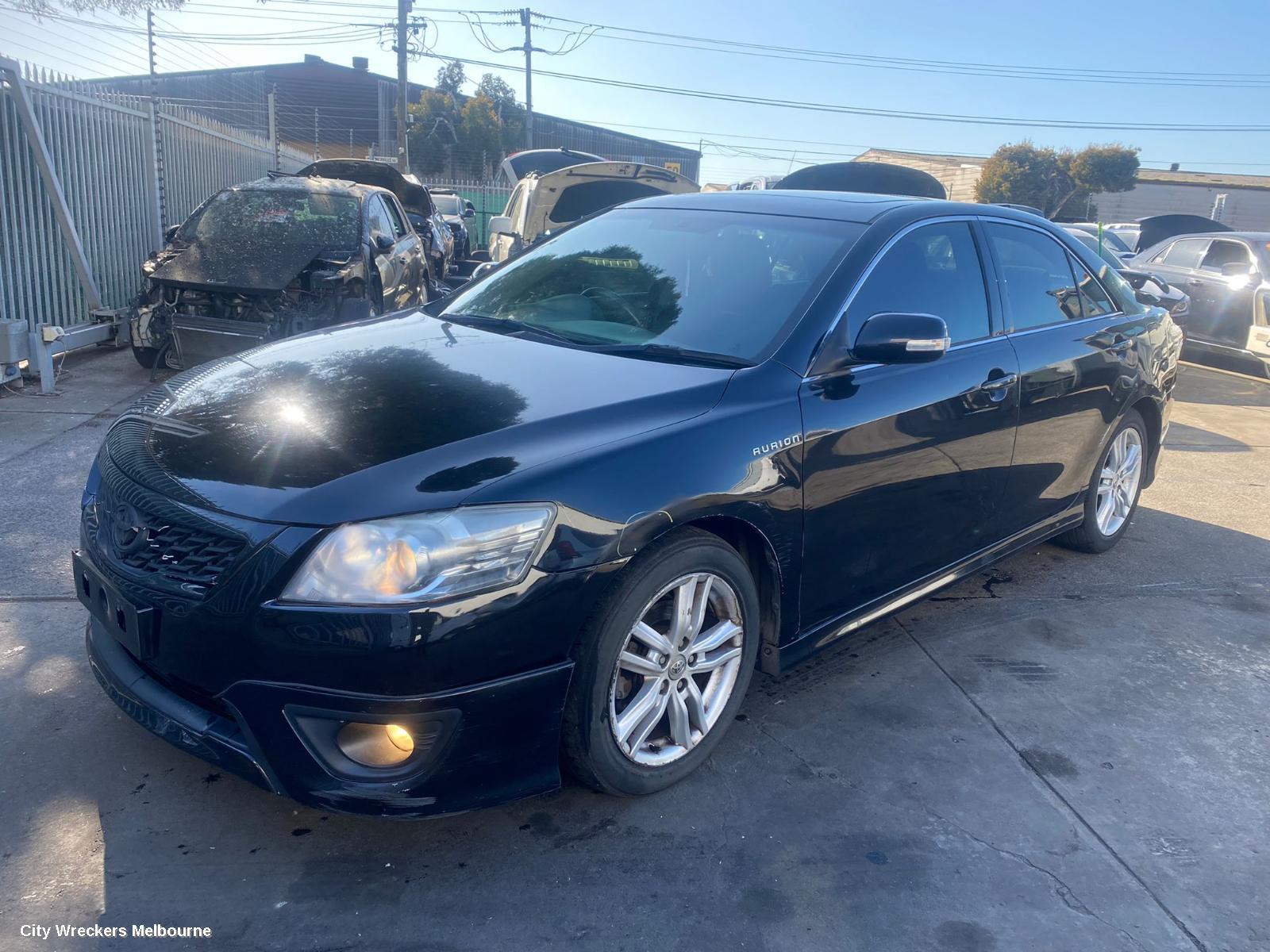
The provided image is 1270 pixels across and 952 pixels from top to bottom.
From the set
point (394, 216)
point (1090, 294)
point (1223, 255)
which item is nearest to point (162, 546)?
point (1090, 294)

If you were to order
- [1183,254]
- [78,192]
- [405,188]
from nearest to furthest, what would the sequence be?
[78,192], [1183,254], [405,188]

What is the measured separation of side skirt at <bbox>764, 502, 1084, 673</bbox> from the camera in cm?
323

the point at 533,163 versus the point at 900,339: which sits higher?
the point at 533,163

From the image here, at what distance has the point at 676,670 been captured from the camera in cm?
282

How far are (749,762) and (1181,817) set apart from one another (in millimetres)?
1300

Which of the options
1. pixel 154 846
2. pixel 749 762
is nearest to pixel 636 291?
pixel 749 762

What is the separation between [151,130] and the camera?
1062 cm

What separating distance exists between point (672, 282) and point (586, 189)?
7.85 metres

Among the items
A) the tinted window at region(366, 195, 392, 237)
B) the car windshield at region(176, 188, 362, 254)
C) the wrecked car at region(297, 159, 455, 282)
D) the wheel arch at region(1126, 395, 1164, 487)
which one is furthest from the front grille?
the wrecked car at region(297, 159, 455, 282)

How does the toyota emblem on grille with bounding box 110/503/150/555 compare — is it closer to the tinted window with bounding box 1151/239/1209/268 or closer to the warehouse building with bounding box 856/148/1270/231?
the tinted window with bounding box 1151/239/1209/268

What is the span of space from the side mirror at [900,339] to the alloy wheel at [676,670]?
900mm

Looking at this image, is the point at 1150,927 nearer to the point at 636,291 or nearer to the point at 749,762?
the point at 749,762

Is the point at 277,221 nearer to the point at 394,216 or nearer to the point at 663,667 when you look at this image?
the point at 394,216

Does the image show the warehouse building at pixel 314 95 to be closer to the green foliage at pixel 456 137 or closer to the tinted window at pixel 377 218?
the green foliage at pixel 456 137
